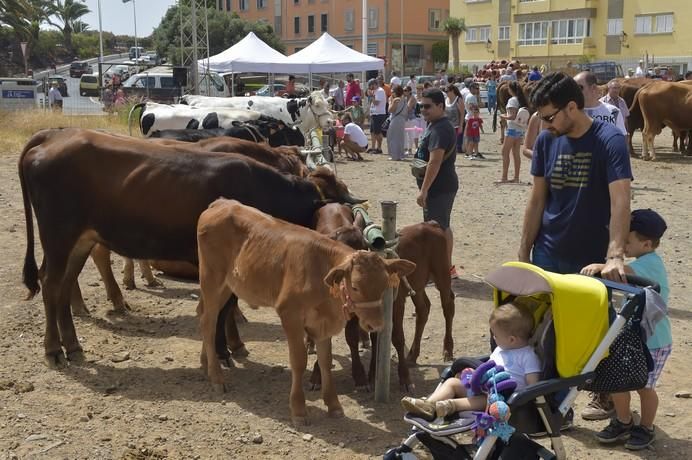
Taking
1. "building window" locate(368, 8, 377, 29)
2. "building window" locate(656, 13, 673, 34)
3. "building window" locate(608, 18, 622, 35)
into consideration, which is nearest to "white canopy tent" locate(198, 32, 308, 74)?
"building window" locate(656, 13, 673, 34)

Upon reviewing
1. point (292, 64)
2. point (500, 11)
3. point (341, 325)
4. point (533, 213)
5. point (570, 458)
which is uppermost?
point (500, 11)

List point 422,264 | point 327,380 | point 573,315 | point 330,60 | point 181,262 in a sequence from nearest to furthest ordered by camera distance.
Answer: point 573,315
point 327,380
point 422,264
point 181,262
point 330,60

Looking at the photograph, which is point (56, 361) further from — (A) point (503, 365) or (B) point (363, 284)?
(A) point (503, 365)

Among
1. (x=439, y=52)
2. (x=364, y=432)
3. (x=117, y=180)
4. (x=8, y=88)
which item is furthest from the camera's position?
(x=439, y=52)

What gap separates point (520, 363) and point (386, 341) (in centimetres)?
148

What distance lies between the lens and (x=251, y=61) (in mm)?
26406

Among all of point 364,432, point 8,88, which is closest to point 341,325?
point 364,432

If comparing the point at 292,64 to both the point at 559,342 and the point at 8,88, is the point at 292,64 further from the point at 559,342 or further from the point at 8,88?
the point at 559,342

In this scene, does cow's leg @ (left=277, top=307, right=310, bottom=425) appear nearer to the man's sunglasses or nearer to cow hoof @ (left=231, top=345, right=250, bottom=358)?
cow hoof @ (left=231, top=345, right=250, bottom=358)

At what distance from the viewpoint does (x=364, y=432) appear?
4855 millimetres

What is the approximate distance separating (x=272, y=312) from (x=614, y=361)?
4.22 m

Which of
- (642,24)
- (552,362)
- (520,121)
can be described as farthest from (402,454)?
(642,24)

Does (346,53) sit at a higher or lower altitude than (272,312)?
higher

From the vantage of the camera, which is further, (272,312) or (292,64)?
(292,64)
